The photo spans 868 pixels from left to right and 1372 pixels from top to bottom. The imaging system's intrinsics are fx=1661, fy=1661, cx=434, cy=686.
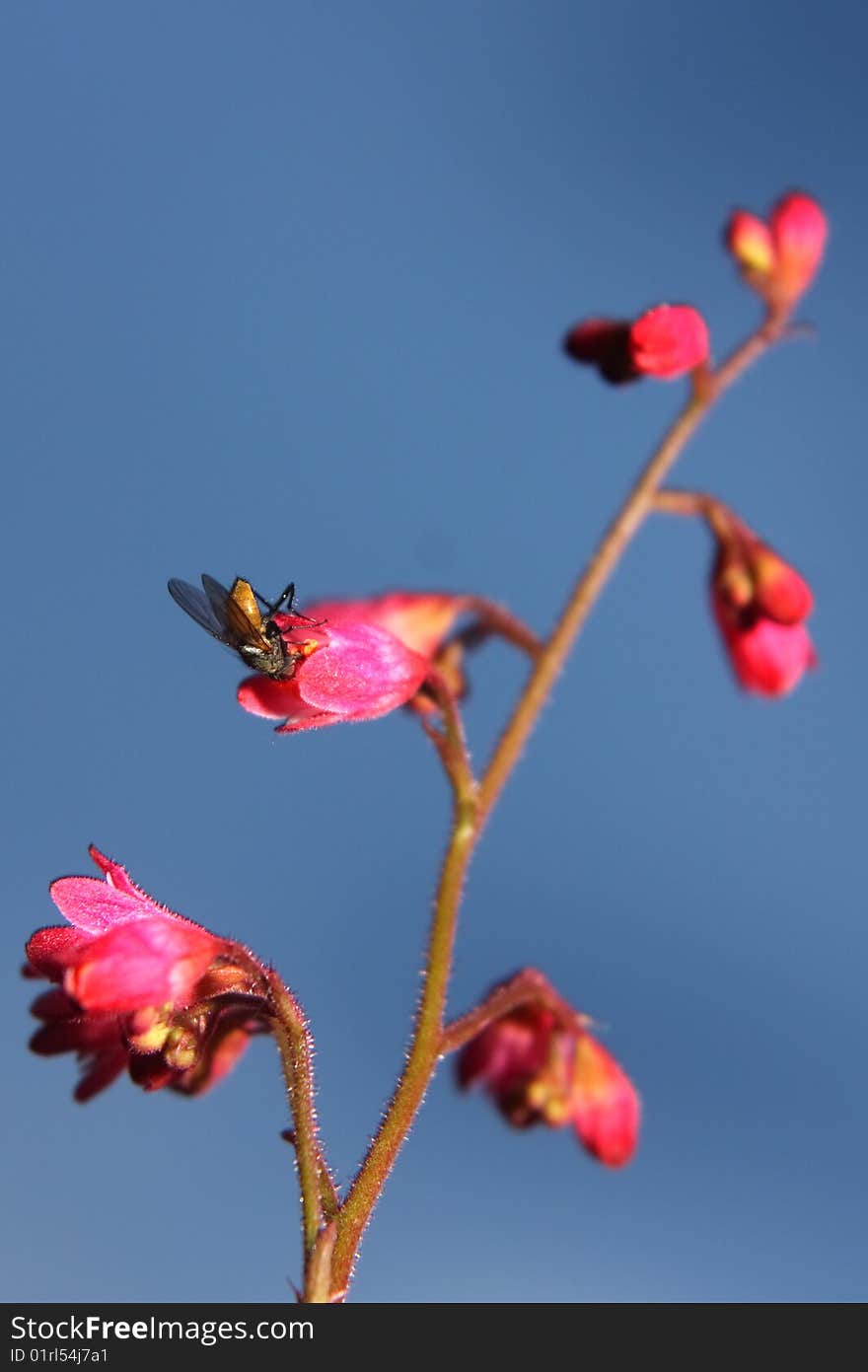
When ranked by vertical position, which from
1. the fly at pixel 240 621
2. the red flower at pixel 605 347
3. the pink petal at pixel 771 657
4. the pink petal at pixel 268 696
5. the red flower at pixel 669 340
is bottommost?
the pink petal at pixel 268 696

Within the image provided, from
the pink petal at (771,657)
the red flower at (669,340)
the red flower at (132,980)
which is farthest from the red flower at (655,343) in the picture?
the red flower at (132,980)

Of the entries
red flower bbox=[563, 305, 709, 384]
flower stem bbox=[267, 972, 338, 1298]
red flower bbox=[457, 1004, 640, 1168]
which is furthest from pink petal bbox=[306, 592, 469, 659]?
flower stem bbox=[267, 972, 338, 1298]

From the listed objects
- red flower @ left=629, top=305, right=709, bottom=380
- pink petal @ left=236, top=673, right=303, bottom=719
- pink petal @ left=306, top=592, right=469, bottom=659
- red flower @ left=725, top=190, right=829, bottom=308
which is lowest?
pink petal @ left=236, top=673, right=303, bottom=719

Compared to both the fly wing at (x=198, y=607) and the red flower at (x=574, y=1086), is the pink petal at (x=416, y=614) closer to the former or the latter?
the fly wing at (x=198, y=607)

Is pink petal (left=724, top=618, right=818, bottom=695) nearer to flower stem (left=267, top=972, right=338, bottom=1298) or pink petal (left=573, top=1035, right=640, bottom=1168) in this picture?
pink petal (left=573, top=1035, right=640, bottom=1168)

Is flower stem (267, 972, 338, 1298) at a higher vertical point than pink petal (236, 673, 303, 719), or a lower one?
lower
